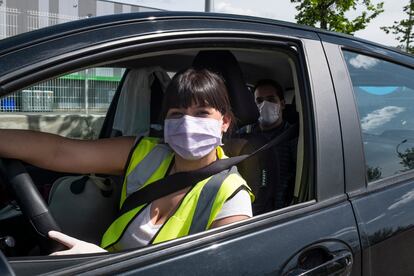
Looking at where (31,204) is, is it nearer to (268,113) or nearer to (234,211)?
(234,211)

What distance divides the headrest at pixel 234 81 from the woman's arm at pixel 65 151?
454 millimetres

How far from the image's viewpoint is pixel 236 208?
1.66 metres

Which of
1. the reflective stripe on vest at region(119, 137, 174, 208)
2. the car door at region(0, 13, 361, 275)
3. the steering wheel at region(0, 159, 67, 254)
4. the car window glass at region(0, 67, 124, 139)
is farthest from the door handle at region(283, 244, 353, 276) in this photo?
the car window glass at region(0, 67, 124, 139)

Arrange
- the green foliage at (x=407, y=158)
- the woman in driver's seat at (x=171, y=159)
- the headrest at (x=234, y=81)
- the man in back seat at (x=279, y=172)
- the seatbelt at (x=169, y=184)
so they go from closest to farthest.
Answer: the woman in driver's seat at (x=171, y=159) → the seatbelt at (x=169, y=184) → the man in back seat at (x=279, y=172) → the headrest at (x=234, y=81) → the green foliage at (x=407, y=158)

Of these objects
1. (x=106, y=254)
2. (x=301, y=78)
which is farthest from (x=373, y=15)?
(x=106, y=254)

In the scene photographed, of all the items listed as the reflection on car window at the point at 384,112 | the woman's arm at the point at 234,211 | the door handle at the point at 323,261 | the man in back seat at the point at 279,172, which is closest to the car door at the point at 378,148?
the reflection on car window at the point at 384,112

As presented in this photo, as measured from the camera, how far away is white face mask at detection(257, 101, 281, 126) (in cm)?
286

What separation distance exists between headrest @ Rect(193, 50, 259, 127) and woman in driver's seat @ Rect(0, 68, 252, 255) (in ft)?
0.33

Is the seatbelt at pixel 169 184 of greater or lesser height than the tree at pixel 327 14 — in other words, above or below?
below

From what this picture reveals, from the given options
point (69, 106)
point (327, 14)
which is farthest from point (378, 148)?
point (327, 14)

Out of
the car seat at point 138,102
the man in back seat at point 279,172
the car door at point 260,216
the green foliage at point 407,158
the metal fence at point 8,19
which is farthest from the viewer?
the metal fence at point 8,19

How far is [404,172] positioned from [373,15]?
9812mm

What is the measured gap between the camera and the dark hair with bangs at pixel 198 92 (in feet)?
6.13

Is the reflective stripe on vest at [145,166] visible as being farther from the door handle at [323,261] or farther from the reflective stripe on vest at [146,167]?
the door handle at [323,261]
